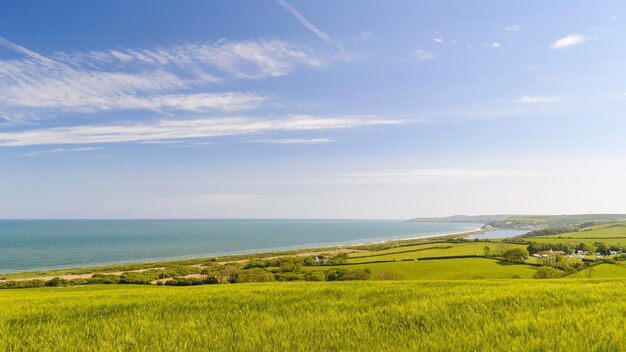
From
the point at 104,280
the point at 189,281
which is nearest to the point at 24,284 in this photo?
the point at 104,280

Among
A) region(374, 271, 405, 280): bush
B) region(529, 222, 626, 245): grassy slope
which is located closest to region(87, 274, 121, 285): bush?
region(374, 271, 405, 280): bush

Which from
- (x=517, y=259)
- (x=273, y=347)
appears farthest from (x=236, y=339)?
(x=517, y=259)

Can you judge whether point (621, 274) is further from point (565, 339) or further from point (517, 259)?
point (565, 339)

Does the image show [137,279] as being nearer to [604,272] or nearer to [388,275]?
[388,275]

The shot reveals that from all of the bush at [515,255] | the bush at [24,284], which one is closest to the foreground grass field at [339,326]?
the bush at [24,284]

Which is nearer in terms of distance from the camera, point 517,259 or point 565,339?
point 565,339

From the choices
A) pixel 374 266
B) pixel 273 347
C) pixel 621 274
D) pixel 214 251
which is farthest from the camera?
pixel 214 251

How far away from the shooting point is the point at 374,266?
101625 mm

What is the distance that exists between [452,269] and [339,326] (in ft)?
326

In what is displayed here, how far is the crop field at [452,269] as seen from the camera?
83956 millimetres

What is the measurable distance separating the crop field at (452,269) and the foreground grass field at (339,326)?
3142 inches

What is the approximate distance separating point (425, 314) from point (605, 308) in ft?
10.1

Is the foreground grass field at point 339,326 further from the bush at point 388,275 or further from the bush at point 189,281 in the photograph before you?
the bush at point 388,275

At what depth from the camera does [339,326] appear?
16.5ft
